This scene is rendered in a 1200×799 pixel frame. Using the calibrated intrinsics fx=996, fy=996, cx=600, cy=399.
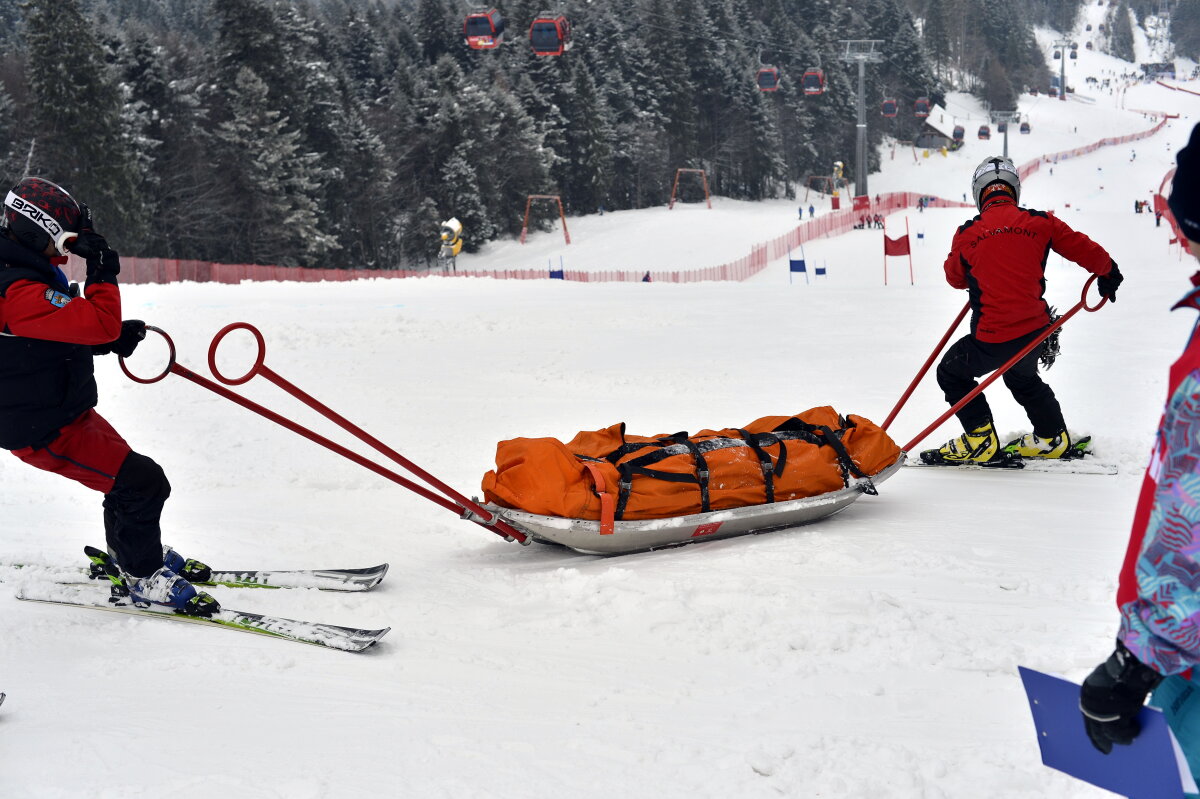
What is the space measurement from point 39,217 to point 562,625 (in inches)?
95.1

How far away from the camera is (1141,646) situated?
1.74m

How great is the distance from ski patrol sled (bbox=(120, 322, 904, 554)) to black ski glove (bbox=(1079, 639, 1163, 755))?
2836 mm

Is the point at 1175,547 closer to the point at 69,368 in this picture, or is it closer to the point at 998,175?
the point at 69,368

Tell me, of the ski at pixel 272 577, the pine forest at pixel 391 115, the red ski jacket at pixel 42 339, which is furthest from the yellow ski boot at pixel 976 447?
the pine forest at pixel 391 115

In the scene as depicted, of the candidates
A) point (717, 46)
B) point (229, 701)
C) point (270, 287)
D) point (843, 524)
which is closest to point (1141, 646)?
point (229, 701)

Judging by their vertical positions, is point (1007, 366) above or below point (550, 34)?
below

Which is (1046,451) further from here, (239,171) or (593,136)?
(593,136)

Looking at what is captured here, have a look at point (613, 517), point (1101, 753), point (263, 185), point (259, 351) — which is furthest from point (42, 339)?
point (263, 185)

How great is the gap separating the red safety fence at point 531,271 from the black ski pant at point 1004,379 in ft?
48.9

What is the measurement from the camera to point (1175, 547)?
1.73 m

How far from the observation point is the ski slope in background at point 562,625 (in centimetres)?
270

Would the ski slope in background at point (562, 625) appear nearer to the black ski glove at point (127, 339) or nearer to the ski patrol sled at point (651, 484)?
the ski patrol sled at point (651, 484)

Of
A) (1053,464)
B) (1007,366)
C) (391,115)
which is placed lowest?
(1053,464)

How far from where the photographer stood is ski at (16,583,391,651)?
3.62 m
